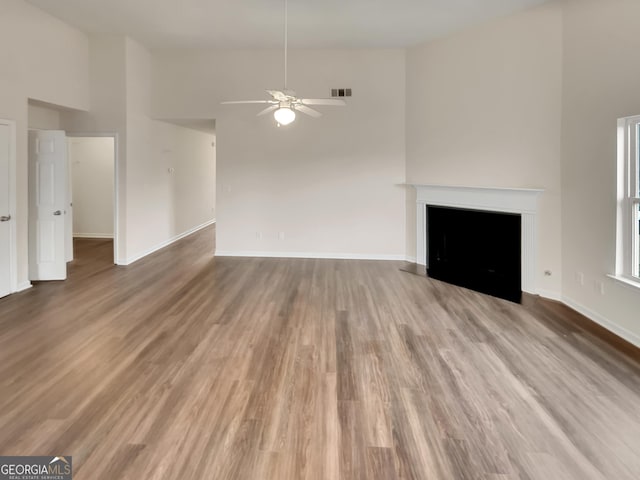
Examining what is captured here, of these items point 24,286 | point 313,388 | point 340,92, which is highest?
point 340,92

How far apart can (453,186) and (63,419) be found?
17.6 ft

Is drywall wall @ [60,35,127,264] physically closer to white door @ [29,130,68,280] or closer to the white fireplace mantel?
white door @ [29,130,68,280]

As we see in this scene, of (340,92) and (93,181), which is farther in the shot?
(93,181)

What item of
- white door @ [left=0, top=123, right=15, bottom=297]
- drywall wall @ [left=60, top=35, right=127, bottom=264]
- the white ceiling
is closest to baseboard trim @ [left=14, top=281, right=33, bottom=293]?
white door @ [left=0, top=123, right=15, bottom=297]

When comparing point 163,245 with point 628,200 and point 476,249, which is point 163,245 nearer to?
point 476,249

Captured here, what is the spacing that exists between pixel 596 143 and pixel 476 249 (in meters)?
2.22

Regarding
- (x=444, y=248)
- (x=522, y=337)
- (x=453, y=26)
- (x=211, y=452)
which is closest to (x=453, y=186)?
(x=444, y=248)

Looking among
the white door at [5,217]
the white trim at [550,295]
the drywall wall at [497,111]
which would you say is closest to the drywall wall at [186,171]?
the white door at [5,217]

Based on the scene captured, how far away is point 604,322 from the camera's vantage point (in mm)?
4051

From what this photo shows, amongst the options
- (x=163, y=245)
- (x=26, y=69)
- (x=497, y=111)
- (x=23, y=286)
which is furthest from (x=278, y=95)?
(x=163, y=245)

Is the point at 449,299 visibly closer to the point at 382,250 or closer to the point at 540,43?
the point at 382,250

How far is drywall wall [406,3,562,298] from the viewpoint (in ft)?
16.2

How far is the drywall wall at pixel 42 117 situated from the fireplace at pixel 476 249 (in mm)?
6045

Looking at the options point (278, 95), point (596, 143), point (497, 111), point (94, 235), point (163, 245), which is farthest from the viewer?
point (94, 235)
